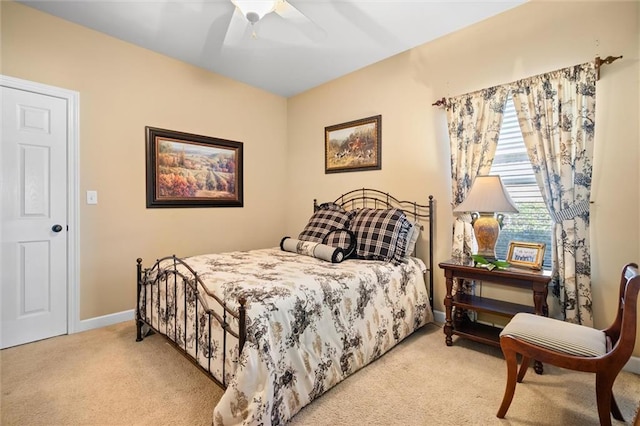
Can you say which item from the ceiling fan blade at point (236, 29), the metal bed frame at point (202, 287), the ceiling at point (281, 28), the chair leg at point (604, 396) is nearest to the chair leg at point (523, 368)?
the chair leg at point (604, 396)

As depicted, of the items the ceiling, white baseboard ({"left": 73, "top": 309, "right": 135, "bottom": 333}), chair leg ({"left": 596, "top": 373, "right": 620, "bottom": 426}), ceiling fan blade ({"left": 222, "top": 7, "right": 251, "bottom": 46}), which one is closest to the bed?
white baseboard ({"left": 73, "top": 309, "right": 135, "bottom": 333})

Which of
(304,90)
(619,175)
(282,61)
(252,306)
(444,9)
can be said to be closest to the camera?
(252,306)

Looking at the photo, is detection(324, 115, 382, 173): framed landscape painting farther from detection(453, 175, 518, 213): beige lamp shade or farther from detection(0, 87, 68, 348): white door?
detection(0, 87, 68, 348): white door

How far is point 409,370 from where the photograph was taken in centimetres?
210

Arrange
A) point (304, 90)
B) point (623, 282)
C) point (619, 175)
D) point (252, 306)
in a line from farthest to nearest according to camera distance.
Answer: point (304, 90) → point (619, 175) → point (623, 282) → point (252, 306)

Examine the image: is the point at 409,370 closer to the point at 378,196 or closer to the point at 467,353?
the point at 467,353

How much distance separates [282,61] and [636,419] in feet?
12.9

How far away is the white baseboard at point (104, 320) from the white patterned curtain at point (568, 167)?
152 inches

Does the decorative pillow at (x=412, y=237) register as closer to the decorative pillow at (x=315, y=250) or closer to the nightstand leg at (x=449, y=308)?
the nightstand leg at (x=449, y=308)

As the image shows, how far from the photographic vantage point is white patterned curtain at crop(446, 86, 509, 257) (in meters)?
2.53

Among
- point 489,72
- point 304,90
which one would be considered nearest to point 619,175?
point 489,72

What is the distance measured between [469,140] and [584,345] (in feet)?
5.74

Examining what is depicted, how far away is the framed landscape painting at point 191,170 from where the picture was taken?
3205 millimetres

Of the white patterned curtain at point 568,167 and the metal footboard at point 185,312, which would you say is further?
the white patterned curtain at point 568,167
